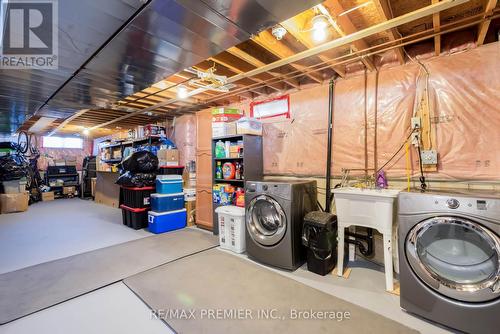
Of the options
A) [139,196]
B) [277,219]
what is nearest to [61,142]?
[139,196]

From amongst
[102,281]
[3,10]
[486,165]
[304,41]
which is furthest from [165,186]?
[486,165]

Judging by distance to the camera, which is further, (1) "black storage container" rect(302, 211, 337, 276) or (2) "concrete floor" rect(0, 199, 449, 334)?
(1) "black storage container" rect(302, 211, 337, 276)

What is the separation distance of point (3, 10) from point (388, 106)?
143 inches

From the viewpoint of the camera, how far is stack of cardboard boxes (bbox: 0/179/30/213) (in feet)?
20.3

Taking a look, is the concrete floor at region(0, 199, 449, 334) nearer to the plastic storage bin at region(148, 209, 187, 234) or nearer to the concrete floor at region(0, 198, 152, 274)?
the concrete floor at region(0, 198, 152, 274)

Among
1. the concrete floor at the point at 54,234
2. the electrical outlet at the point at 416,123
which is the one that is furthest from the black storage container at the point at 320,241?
the concrete floor at the point at 54,234

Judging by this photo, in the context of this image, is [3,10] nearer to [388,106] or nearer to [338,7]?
[338,7]

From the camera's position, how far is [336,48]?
260 cm

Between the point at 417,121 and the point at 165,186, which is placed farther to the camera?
the point at 165,186

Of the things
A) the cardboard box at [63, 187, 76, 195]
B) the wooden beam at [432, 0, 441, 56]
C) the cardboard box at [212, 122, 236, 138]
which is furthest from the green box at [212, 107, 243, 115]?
the cardboard box at [63, 187, 76, 195]

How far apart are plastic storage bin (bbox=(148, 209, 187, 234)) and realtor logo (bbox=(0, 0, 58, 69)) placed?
8.73 ft

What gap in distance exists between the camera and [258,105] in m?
4.01

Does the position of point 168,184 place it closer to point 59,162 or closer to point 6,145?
point 6,145

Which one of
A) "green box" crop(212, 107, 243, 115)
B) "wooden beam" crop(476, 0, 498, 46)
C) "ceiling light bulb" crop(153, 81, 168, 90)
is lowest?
"green box" crop(212, 107, 243, 115)
